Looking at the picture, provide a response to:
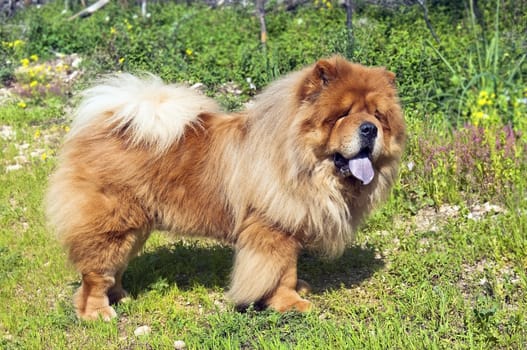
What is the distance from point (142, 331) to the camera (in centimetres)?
412

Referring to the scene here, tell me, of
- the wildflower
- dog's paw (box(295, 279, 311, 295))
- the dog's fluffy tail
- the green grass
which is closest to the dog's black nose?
the green grass

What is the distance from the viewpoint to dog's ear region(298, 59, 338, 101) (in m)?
3.81

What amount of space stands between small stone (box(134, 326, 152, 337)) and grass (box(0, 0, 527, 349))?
4cm

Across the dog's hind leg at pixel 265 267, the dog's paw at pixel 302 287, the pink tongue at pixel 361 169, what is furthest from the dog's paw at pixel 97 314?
the pink tongue at pixel 361 169

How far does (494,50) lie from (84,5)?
8983mm

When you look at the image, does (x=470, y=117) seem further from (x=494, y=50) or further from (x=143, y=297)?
(x=143, y=297)

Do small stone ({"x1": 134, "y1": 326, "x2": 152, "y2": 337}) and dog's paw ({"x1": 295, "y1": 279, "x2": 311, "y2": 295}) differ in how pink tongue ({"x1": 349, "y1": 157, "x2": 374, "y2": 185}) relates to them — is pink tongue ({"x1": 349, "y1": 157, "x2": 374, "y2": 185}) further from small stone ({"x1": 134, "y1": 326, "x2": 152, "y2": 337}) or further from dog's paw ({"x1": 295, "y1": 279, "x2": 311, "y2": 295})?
small stone ({"x1": 134, "y1": 326, "x2": 152, "y2": 337})

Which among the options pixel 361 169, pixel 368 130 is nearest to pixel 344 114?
pixel 368 130

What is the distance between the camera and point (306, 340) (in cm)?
367

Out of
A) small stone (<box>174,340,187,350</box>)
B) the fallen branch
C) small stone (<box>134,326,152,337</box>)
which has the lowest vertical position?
the fallen branch

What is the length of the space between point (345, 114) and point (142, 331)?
5.69 ft

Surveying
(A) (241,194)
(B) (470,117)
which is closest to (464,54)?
(B) (470,117)

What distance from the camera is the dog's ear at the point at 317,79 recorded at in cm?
381

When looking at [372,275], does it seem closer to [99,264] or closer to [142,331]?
[142,331]
